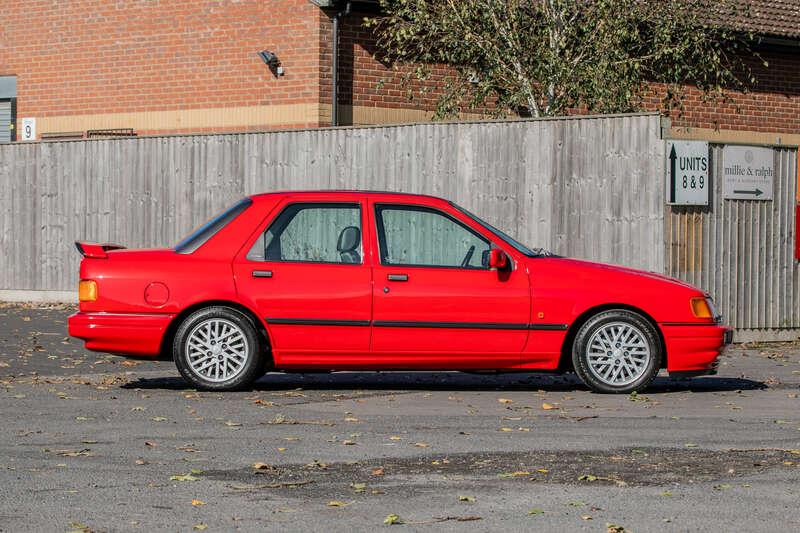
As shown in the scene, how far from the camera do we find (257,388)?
13.5 metres

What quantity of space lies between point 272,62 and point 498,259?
13504 mm

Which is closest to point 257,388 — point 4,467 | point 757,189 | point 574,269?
point 574,269

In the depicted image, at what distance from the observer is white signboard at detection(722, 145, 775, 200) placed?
18453 millimetres

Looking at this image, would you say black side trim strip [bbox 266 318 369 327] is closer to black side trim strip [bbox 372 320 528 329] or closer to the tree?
black side trim strip [bbox 372 320 528 329]

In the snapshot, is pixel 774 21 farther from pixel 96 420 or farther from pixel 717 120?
pixel 96 420

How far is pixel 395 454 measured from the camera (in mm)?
9352

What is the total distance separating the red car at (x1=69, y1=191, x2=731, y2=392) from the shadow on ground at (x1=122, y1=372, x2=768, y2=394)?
628 millimetres

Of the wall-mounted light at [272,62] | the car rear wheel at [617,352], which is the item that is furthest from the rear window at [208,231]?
the wall-mounted light at [272,62]

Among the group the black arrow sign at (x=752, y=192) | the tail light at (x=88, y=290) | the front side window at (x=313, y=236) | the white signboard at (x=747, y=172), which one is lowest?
the tail light at (x=88, y=290)

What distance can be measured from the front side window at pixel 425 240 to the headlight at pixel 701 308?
172cm

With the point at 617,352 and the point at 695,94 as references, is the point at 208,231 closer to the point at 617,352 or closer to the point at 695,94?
the point at 617,352

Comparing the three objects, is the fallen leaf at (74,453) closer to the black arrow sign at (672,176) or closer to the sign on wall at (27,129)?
the black arrow sign at (672,176)

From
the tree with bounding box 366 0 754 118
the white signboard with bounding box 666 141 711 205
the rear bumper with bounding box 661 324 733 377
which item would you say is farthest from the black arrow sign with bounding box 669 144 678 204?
the rear bumper with bounding box 661 324 733 377

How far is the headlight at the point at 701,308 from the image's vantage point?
13000mm
